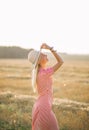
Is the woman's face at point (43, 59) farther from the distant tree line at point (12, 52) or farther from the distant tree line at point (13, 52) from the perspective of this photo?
the distant tree line at point (12, 52)

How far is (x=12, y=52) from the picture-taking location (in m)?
121

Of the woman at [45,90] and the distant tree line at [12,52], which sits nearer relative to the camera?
the woman at [45,90]

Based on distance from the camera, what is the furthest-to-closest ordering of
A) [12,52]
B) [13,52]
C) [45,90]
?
[13,52]
[12,52]
[45,90]

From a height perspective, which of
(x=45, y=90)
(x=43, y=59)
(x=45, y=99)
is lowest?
(x=45, y=99)

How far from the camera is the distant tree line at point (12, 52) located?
115m

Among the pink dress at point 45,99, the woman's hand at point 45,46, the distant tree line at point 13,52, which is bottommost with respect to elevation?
the distant tree line at point 13,52

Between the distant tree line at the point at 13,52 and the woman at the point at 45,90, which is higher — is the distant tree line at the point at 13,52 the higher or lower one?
the lower one

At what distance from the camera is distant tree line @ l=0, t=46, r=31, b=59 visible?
4520 inches

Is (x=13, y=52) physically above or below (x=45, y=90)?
below

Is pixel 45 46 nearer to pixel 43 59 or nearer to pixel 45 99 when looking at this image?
pixel 43 59

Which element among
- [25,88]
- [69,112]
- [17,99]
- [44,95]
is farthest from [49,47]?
[25,88]

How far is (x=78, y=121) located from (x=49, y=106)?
623cm

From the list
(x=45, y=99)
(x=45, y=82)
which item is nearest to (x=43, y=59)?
(x=45, y=82)

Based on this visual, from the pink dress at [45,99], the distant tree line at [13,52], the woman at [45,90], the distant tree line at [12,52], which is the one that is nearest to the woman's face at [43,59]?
the woman at [45,90]
